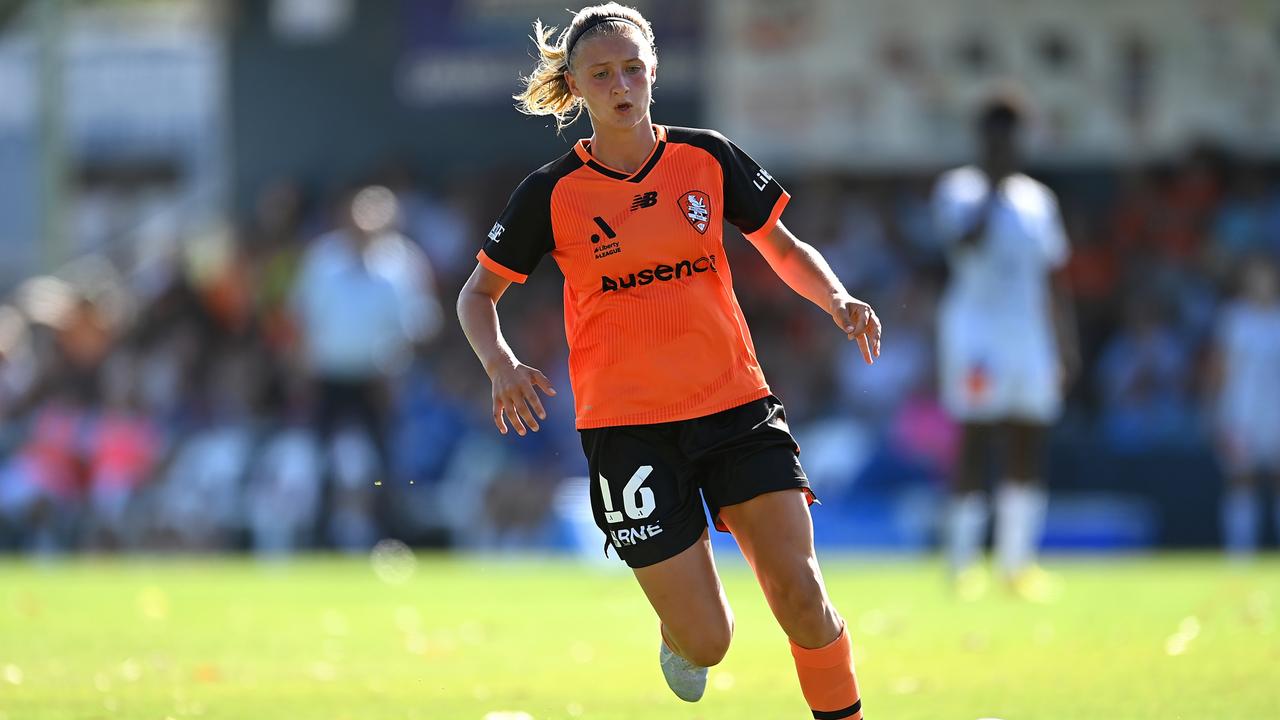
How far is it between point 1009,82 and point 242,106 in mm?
9231

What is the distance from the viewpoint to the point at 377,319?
16.4m

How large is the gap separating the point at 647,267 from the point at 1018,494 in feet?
21.2

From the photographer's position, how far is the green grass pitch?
24.6 ft

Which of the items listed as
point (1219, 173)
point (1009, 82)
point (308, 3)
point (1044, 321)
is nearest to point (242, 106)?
point (308, 3)

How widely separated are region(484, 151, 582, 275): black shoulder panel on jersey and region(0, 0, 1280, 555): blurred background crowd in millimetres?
9780

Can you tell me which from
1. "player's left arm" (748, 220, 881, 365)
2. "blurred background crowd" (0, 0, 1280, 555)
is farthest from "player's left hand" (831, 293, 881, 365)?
"blurred background crowd" (0, 0, 1280, 555)

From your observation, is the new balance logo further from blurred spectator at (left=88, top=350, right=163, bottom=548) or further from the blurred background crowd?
blurred spectator at (left=88, top=350, right=163, bottom=548)

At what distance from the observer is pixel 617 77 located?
20.9ft

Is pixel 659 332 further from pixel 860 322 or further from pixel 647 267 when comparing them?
pixel 860 322

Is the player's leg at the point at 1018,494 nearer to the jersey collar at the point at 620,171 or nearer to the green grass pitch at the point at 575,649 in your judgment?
the green grass pitch at the point at 575,649

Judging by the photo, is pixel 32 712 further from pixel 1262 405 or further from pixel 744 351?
pixel 1262 405

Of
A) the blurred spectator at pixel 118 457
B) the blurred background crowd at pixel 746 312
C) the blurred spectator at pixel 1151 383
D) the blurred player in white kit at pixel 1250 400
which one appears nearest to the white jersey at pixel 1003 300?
the blurred player in white kit at pixel 1250 400

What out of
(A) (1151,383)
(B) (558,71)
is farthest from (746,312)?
(B) (558,71)

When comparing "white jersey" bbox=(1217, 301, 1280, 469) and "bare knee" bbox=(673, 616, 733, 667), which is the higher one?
"bare knee" bbox=(673, 616, 733, 667)
